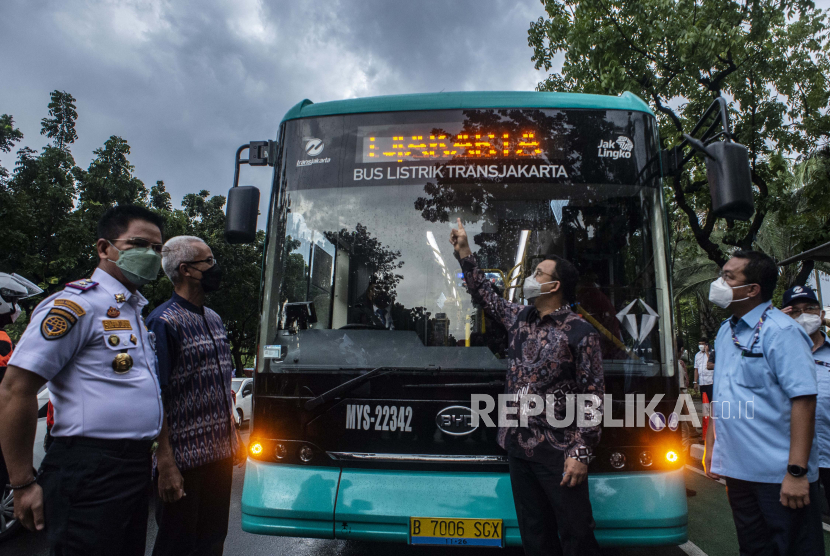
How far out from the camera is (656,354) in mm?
3242

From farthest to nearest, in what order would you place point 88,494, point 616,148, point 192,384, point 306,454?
1. point 616,148
2. point 306,454
3. point 192,384
4. point 88,494

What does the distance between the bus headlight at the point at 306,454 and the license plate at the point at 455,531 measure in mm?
662

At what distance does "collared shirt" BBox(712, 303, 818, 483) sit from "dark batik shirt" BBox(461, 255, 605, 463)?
0.61 metres

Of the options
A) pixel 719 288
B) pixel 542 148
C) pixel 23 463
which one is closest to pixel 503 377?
pixel 719 288

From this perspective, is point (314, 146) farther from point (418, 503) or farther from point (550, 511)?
point (550, 511)

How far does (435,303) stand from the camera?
3.29 metres

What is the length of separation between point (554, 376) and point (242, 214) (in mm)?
2132

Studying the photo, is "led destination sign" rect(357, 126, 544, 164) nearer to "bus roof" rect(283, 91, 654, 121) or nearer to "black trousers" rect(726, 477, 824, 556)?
"bus roof" rect(283, 91, 654, 121)

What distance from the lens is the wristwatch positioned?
7.79 feet

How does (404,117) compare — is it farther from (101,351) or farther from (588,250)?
(101,351)

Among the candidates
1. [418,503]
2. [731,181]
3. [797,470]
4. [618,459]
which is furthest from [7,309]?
[797,470]

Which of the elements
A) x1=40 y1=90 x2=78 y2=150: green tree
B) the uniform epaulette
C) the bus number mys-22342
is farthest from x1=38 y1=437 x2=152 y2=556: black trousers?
x1=40 y1=90 x2=78 y2=150: green tree

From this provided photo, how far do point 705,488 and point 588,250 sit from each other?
444 cm

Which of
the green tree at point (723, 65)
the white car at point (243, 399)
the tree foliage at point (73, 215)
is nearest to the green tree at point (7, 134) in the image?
the tree foliage at point (73, 215)
